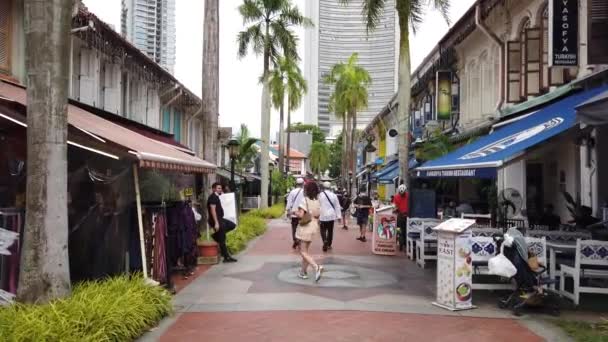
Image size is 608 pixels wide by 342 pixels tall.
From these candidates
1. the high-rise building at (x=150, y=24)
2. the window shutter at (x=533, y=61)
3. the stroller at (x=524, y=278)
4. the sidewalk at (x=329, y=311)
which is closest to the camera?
the sidewalk at (x=329, y=311)

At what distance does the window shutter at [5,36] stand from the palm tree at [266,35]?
1813 centimetres

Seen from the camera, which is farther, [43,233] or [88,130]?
[88,130]

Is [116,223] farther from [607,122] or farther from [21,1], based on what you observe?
[607,122]

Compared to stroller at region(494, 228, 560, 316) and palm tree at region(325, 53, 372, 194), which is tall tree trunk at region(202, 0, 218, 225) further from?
palm tree at region(325, 53, 372, 194)

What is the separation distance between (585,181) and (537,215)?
107 inches

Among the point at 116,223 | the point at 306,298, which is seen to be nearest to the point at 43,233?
the point at 116,223

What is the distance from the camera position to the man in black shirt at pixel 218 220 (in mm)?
11031

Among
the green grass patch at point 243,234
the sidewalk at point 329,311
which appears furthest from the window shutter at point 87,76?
the sidewalk at point 329,311

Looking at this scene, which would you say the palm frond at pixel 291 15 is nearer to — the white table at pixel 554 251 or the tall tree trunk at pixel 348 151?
the tall tree trunk at pixel 348 151

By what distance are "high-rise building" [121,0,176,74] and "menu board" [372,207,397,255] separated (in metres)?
14.5

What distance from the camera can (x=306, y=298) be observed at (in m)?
8.09

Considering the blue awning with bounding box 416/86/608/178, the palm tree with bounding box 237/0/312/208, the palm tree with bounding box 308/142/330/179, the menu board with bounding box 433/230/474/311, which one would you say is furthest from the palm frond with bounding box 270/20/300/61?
the palm tree with bounding box 308/142/330/179

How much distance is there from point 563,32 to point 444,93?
9.10 metres

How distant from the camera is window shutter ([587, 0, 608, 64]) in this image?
9.66 metres
